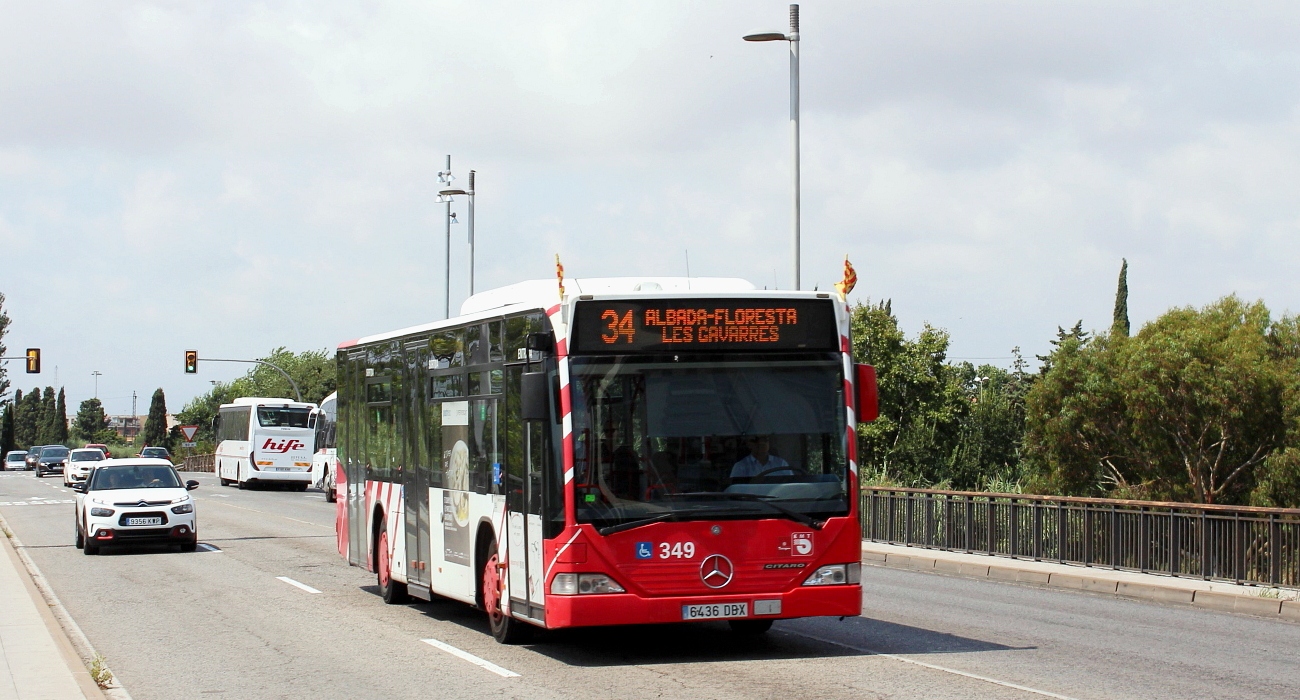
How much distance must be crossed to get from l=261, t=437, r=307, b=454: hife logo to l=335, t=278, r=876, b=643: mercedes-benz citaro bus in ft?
155

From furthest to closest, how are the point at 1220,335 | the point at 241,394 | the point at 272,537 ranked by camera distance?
the point at 241,394, the point at 1220,335, the point at 272,537

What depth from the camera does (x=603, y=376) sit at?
10945mm

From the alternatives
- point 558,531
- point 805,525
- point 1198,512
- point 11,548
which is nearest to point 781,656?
point 805,525

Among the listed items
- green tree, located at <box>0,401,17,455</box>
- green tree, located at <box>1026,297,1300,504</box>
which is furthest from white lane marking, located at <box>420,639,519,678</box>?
green tree, located at <box>0,401,17,455</box>

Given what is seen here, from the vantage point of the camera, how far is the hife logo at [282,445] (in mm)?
57625

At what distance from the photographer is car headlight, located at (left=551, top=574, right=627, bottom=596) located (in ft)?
35.1

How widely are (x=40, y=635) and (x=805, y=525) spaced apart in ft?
21.9

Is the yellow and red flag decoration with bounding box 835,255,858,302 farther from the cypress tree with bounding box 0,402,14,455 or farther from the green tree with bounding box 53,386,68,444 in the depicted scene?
the green tree with bounding box 53,386,68,444

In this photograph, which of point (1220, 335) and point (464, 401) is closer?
point (464, 401)

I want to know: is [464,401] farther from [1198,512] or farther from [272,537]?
[272,537]

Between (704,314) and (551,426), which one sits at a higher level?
(704,314)

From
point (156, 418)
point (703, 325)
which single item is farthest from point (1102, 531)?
point (156, 418)

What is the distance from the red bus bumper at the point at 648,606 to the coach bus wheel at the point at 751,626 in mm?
1676

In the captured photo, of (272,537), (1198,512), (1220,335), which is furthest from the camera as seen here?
(1220,335)
